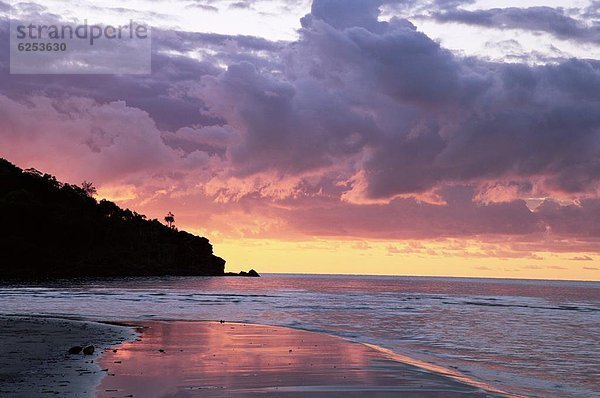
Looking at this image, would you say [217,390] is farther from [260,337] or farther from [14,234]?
[14,234]

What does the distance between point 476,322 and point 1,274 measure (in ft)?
448

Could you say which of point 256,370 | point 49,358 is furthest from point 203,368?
point 49,358

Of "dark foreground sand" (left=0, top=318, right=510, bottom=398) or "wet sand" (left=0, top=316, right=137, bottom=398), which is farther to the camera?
"dark foreground sand" (left=0, top=318, right=510, bottom=398)

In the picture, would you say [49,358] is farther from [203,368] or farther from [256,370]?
[256,370]

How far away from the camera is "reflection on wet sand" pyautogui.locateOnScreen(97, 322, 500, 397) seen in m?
14.9

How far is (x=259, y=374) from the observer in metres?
17.1

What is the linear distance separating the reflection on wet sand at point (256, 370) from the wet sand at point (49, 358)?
0.58 metres

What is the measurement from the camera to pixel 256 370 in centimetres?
1784

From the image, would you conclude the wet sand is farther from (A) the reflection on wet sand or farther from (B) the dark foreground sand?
(A) the reflection on wet sand

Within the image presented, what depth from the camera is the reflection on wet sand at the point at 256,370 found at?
1491 centimetres

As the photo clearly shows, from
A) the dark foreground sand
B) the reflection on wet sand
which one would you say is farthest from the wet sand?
the reflection on wet sand

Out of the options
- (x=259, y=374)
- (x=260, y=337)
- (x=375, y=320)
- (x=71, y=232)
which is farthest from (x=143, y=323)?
(x=71, y=232)

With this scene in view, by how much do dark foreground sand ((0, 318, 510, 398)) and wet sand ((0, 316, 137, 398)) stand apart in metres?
0.02

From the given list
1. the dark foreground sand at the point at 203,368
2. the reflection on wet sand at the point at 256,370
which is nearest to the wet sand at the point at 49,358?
the dark foreground sand at the point at 203,368
